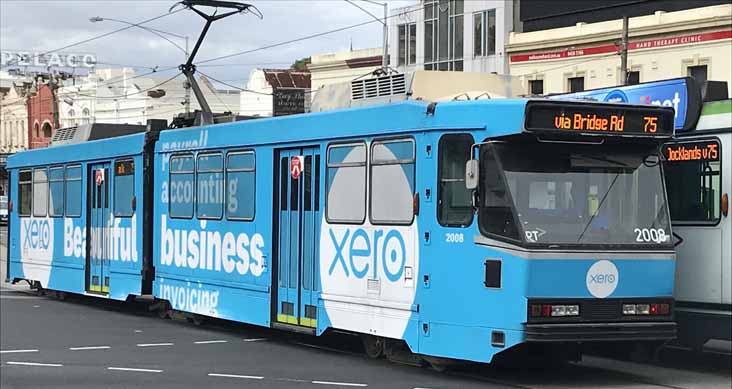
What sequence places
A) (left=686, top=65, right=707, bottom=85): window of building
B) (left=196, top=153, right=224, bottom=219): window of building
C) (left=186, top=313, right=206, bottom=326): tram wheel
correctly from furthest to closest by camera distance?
1. (left=686, top=65, right=707, bottom=85): window of building
2. (left=186, top=313, right=206, bottom=326): tram wheel
3. (left=196, top=153, right=224, bottom=219): window of building

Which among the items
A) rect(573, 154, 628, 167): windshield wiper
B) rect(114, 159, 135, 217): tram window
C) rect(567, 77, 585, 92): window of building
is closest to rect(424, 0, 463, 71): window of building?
rect(567, 77, 585, 92): window of building

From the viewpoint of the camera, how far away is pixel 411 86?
13953 millimetres

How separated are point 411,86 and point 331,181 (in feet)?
4.77

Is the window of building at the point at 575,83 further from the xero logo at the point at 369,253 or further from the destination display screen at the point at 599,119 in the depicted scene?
the destination display screen at the point at 599,119

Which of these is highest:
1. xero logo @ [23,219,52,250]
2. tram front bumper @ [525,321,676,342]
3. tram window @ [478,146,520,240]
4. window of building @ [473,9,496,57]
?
window of building @ [473,9,496,57]

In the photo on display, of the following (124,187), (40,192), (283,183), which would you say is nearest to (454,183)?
(283,183)

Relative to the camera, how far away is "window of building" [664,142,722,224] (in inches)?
508

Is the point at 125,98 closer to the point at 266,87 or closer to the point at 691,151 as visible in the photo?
the point at 266,87

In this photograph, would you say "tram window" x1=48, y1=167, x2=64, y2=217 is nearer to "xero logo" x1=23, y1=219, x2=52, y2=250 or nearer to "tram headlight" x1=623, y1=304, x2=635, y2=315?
"xero logo" x1=23, y1=219, x2=52, y2=250

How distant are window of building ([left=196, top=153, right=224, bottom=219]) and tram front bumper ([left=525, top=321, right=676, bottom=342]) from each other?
667 cm

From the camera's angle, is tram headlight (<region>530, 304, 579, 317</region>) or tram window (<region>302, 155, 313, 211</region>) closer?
tram headlight (<region>530, 304, 579, 317</region>)

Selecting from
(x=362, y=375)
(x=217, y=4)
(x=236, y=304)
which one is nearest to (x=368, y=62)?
(x=217, y=4)

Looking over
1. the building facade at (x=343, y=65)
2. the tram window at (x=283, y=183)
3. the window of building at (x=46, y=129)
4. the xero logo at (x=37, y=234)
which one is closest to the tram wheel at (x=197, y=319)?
the tram window at (x=283, y=183)

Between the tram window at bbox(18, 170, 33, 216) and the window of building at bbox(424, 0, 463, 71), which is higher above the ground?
the window of building at bbox(424, 0, 463, 71)
